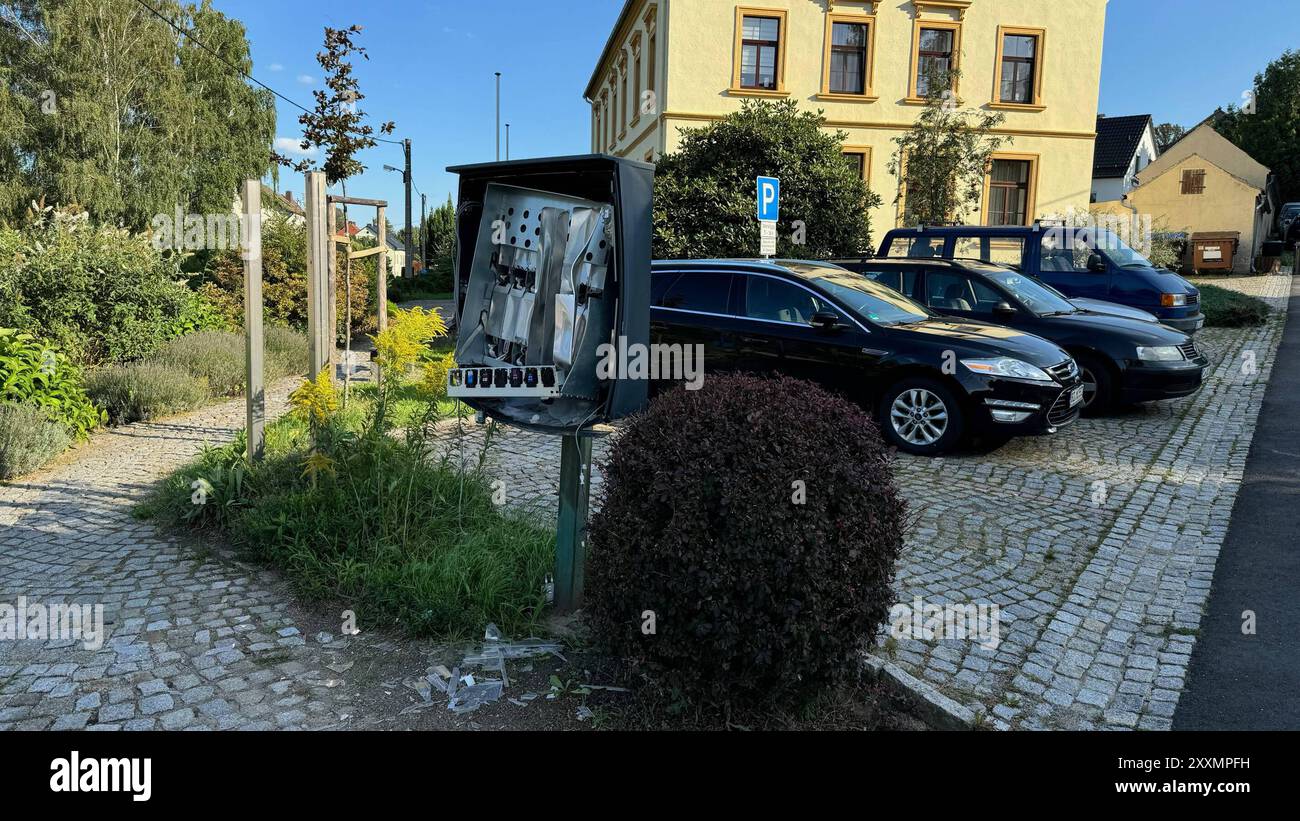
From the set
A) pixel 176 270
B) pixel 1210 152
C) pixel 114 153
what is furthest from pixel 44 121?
pixel 1210 152

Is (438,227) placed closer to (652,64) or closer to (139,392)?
(652,64)

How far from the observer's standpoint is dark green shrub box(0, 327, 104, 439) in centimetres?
756

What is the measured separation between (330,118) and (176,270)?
10.3m

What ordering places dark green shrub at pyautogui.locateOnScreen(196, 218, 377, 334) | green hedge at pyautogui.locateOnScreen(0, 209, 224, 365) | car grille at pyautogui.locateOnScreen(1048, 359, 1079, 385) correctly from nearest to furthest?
car grille at pyautogui.locateOnScreen(1048, 359, 1079, 385)
green hedge at pyautogui.locateOnScreen(0, 209, 224, 365)
dark green shrub at pyautogui.locateOnScreen(196, 218, 377, 334)

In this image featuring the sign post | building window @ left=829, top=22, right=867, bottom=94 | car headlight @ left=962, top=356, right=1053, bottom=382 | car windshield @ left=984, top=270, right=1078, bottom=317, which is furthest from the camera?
building window @ left=829, top=22, right=867, bottom=94

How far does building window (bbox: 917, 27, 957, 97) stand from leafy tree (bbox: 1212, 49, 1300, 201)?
137 ft

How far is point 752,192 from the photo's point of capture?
15523 mm

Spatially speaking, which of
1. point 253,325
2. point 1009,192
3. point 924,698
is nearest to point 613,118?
point 1009,192

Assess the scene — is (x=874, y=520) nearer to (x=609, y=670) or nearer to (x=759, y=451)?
(x=759, y=451)

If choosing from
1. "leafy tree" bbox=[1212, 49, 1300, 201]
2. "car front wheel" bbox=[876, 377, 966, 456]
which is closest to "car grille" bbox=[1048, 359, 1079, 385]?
"car front wheel" bbox=[876, 377, 966, 456]

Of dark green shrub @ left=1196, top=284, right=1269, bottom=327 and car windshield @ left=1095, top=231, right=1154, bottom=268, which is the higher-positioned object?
car windshield @ left=1095, top=231, right=1154, bottom=268

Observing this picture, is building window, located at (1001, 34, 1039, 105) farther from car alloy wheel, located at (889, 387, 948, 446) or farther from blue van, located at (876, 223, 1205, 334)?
car alloy wheel, located at (889, 387, 948, 446)

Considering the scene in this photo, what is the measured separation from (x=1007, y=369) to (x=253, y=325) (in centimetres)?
599
